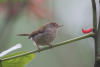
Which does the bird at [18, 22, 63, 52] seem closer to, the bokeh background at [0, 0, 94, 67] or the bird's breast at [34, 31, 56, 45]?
the bird's breast at [34, 31, 56, 45]

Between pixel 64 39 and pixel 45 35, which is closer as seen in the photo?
pixel 45 35

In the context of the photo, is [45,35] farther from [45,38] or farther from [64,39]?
[64,39]

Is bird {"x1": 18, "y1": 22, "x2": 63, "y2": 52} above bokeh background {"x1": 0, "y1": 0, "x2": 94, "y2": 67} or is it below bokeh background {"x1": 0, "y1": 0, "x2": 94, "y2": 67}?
above

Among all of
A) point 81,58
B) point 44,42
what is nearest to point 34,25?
point 81,58

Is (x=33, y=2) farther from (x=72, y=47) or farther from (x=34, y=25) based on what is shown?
(x=72, y=47)

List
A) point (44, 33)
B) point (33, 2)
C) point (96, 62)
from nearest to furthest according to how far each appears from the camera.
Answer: point (96, 62), point (33, 2), point (44, 33)

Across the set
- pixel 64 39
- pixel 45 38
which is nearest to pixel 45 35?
pixel 45 38

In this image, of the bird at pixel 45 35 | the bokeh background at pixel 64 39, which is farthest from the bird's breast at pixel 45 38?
the bokeh background at pixel 64 39

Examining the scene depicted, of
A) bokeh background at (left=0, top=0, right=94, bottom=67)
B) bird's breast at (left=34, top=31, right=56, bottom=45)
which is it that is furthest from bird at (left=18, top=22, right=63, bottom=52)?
bokeh background at (left=0, top=0, right=94, bottom=67)

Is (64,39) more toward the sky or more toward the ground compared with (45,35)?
more toward the ground

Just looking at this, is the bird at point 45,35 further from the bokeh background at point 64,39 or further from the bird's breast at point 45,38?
the bokeh background at point 64,39

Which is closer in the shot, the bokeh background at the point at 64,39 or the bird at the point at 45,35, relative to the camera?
the bird at the point at 45,35
